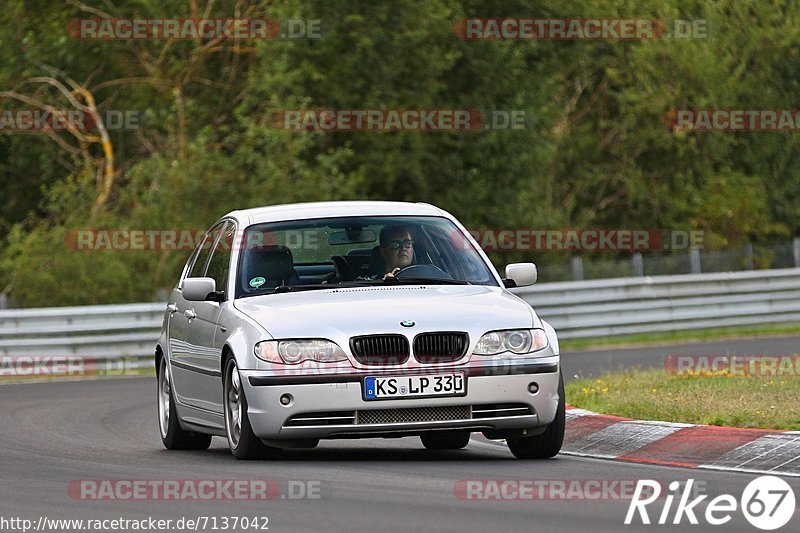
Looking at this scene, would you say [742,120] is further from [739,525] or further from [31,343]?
[739,525]

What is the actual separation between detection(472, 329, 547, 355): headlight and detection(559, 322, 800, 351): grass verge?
16.9 metres

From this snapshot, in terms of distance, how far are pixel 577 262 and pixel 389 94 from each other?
5.65 meters

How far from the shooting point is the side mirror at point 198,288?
11664 millimetres

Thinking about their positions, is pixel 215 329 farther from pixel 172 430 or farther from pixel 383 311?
pixel 172 430

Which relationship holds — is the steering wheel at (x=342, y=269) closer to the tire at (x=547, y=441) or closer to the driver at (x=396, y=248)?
the driver at (x=396, y=248)

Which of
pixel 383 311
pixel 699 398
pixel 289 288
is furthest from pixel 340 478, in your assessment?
pixel 699 398

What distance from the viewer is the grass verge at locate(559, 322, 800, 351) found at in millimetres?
28406

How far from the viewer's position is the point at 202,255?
13398mm

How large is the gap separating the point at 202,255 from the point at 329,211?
1.62 metres

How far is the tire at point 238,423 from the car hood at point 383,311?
0.40 m

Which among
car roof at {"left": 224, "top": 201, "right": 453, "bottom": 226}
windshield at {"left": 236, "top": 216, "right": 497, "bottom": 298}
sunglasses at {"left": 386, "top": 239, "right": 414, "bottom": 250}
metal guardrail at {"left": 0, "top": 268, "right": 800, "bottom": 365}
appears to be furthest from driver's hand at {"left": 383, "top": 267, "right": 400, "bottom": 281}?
metal guardrail at {"left": 0, "top": 268, "right": 800, "bottom": 365}

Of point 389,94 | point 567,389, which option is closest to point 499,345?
point 567,389

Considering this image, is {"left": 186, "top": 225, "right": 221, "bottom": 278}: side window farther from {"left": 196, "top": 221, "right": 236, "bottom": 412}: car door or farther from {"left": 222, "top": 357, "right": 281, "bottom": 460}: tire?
{"left": 222, "top": 357, "right": 281, "bottom": 460}: tire

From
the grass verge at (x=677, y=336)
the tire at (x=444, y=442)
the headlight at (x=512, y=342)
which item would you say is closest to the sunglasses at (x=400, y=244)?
the tire at (x=444, y=442)
